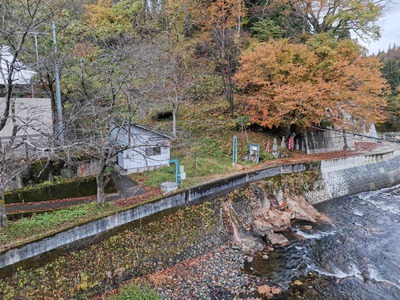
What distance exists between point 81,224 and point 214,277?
230 inches

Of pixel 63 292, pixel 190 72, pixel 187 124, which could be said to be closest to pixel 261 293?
pixel 63 292

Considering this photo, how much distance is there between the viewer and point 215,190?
15.0 metres

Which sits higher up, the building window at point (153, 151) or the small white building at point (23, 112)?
the small white building at point (23, 112)

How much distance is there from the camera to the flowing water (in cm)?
1101

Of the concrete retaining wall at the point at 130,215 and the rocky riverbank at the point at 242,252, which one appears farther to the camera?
the rocky riverbank at the point at 242,252

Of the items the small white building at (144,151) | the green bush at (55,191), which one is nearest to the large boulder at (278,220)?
the small white building at (144,151)

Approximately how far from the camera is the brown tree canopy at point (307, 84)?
18.8 meters

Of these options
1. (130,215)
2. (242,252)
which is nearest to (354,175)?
(242,252)

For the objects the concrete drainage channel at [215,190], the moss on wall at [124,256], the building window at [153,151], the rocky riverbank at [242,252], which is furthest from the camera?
the building window at [153,151]

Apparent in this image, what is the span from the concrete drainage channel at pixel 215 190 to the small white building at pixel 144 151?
14.4 ft

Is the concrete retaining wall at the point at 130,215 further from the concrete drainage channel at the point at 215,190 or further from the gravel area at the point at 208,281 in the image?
the gravel area at the point at 208,281

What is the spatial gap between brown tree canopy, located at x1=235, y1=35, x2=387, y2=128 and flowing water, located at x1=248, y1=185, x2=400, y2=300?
23.5 ft

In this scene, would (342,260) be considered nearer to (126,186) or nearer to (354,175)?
(354,175)

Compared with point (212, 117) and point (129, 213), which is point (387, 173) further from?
point (129, 213)
